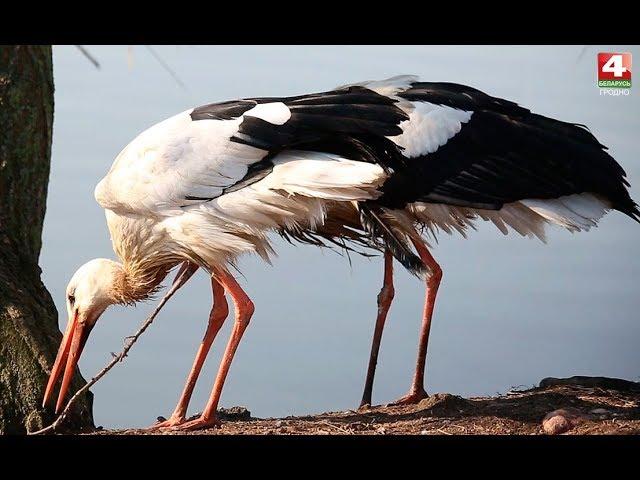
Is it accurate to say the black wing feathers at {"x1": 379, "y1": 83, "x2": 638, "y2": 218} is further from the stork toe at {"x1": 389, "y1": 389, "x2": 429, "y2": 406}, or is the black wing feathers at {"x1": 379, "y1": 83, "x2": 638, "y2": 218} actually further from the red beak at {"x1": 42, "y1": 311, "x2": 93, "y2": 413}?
the red beak at {"x1": 42, "y1": 311, "x2": 93, "y2": 413}

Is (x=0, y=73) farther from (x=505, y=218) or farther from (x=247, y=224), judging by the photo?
(x=505, y=218)

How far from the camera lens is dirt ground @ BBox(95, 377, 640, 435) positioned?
264 inches

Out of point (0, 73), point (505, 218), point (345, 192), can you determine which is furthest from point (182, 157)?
point (505, 218)

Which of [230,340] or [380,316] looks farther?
[380,316]

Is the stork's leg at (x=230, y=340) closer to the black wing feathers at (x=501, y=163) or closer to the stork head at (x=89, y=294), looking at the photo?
the stork head at (x=89, y=294)

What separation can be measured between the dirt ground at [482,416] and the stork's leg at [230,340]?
8 centimetres

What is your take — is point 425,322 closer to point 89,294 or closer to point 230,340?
point 230,340

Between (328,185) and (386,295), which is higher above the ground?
(328,185)

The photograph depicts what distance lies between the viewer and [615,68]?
271 inches

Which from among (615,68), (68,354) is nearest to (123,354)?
(68,354)

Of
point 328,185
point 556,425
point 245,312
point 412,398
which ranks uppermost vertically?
point 328,185

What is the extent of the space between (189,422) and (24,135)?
1.92 metres

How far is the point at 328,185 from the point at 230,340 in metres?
1.15
